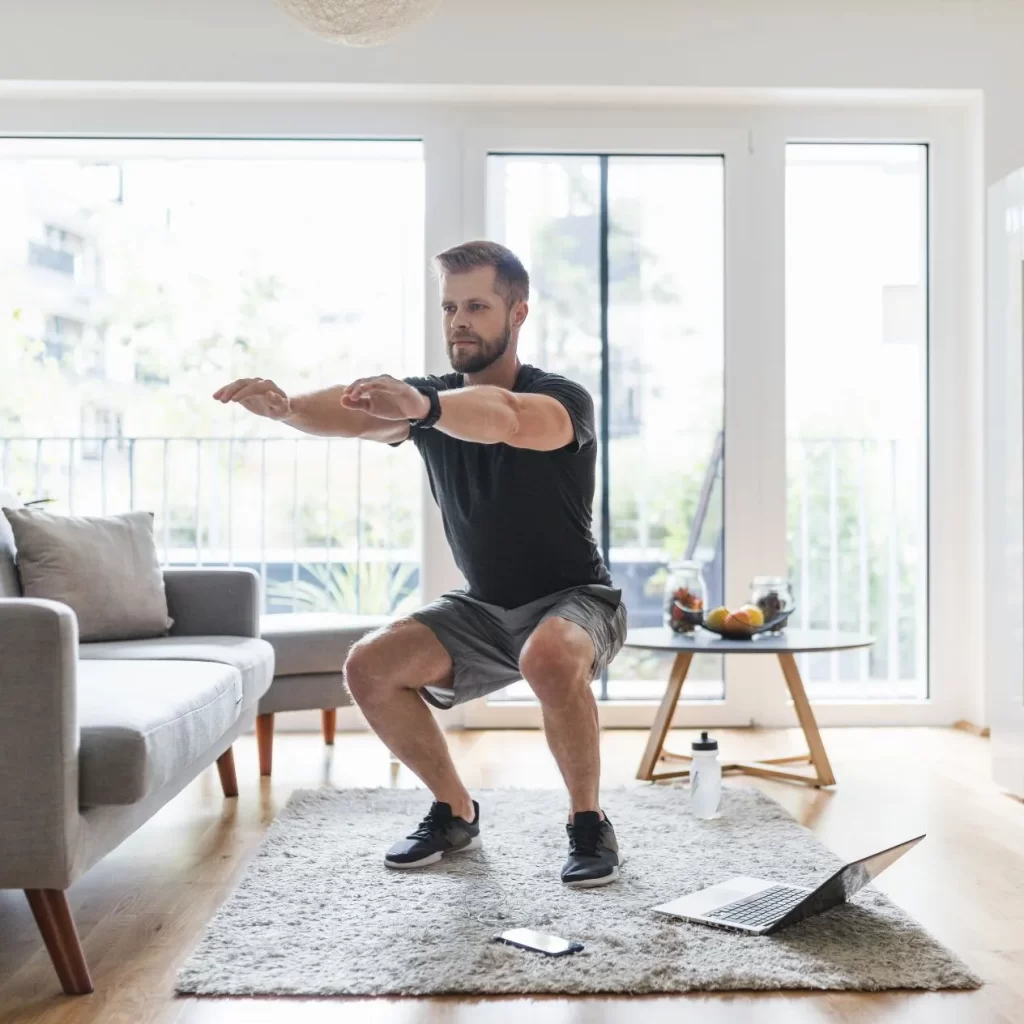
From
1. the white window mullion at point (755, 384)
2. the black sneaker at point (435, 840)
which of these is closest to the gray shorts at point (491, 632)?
the black sneaker at point (435, 840)

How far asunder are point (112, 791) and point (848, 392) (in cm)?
413

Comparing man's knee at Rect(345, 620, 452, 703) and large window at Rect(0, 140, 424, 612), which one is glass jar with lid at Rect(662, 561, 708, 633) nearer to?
man's knee at Rect(345, 620, 452, 703)

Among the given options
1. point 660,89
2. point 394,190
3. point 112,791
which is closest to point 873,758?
point 660,89

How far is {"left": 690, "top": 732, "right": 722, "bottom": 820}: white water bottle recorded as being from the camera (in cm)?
298

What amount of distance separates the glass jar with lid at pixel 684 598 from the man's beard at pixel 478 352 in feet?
3.55

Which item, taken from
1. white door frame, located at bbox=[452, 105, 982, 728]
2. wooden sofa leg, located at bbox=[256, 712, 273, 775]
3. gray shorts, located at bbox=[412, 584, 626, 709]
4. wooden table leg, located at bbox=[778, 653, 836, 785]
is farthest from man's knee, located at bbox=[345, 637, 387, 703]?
white door frame, located at bbox=[452, 105, 982, 728]

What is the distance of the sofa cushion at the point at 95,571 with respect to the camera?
306 centimetres

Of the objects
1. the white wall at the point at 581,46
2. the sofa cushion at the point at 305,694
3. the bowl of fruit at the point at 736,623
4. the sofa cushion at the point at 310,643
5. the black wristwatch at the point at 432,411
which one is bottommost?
the sofa cushion at the point at 305,694

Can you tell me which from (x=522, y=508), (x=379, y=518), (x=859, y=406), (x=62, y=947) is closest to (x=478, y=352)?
(x=522, y=508)

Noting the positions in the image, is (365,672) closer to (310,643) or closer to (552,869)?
(552,869)

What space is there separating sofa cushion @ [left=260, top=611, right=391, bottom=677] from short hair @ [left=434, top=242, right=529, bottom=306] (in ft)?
3.93

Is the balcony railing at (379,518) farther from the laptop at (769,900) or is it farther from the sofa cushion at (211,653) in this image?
the laptop at (769,900)

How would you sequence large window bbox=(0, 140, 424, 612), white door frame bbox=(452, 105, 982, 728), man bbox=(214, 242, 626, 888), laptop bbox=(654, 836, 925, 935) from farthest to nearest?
large window bbox=(0, 140, 424, 612) → white door frame bbox=(452, 105, 982, 728) → man bbox=(214, 242, 626, 888) → laptop bbox=(654, 836, 925, 935)

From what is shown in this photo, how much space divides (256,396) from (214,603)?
132cm
